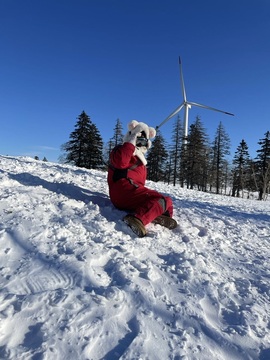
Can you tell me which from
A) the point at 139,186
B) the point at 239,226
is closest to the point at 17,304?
the point at 139,186

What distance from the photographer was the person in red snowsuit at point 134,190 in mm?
3961

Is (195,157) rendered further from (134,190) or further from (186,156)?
(134,190)

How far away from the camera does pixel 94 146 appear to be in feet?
110

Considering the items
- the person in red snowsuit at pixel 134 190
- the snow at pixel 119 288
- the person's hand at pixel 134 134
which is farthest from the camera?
the person's hand at pixel 134 134

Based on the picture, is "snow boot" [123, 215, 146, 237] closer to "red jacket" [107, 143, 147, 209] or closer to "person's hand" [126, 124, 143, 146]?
"red jacket" [107, 143, 147, 209]

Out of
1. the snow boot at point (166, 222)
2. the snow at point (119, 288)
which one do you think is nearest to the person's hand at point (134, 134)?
the snow at point (119, 288)

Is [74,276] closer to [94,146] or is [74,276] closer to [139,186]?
[139,186]

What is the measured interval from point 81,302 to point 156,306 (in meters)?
0.66

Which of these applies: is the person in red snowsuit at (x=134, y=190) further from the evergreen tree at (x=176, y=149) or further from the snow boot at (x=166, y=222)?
the evergreen tree at (x=176, y=149)

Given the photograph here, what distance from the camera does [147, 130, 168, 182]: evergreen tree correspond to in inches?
1623

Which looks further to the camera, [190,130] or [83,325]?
[190,130]

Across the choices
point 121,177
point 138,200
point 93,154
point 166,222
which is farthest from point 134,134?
point 93,154

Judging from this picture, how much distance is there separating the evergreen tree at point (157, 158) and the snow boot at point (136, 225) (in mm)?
37012

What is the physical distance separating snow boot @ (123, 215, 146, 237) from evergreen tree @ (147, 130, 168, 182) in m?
37.0
